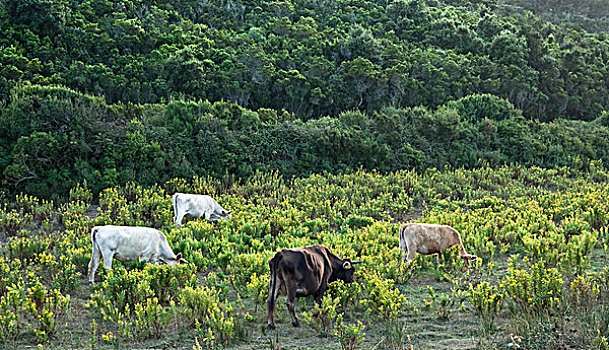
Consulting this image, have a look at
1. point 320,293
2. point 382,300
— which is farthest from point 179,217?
point 382,300

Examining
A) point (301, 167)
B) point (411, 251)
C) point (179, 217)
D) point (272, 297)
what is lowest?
point (301, 167)

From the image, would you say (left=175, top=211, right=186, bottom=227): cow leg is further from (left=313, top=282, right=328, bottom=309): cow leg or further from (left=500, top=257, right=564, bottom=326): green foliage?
(left=500, top=257, right=564, bottom=326): green foliage

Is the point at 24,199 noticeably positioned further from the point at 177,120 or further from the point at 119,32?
the point at 119,32

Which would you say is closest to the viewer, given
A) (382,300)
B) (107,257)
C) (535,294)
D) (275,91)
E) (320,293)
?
(535,294)

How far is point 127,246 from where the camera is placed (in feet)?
32.2

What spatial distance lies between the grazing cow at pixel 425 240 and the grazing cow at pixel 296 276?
2.88 metres

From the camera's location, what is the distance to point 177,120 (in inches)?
870

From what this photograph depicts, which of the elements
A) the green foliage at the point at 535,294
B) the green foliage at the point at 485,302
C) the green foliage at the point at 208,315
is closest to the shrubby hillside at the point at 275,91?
the green foliage at the point at 208,315

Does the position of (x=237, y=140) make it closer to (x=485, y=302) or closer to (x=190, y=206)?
(x=190, y=206)

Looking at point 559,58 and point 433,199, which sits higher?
point 559,58

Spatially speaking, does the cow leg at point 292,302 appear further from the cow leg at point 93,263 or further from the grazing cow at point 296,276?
the cow leg at point 93,263

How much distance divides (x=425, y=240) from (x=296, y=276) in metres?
3.98

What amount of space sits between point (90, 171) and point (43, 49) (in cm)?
1153

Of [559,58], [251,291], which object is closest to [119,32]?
[251,291]
